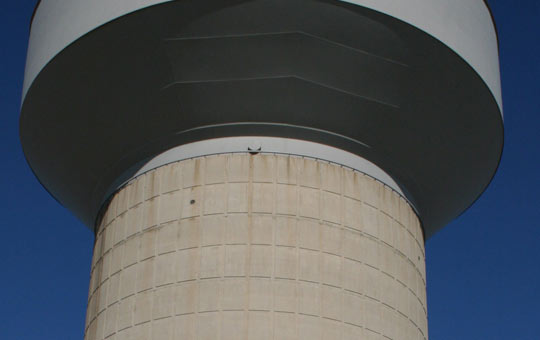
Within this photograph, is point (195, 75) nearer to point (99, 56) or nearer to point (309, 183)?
point (99, 56)

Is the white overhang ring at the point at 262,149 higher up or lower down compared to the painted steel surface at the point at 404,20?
lower down

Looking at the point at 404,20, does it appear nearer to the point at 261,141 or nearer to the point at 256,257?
the point at 261,141

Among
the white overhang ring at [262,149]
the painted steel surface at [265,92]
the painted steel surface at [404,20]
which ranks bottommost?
the white overhang ring at [262,149]

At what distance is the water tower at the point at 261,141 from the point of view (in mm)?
12711

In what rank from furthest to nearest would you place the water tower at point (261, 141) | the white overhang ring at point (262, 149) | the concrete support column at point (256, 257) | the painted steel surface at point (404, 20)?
the white overhang ring at point (262, 149)
the concrete support column at point (256, 257)
the water tower at point (261, 141)
the painted steel surface at point (404, 20)

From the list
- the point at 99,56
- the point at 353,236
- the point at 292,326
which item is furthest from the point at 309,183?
the point at 99,56

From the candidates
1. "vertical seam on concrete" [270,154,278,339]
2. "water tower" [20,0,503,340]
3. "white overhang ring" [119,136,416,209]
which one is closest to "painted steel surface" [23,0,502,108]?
"water tower" [20,0,503,340]

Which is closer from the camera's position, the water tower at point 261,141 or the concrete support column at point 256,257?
the water tower at point 261,141

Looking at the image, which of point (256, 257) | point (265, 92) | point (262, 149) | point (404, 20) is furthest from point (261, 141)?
point (404, 20)

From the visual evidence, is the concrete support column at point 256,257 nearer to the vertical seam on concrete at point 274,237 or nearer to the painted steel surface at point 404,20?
the vertical seam on concrete at point 274,237

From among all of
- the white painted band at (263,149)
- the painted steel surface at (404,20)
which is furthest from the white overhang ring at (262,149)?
the painted steel surface at (404,20)

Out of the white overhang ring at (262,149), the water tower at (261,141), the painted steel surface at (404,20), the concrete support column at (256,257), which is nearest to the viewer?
Result: the painted steel surface at (404,20)

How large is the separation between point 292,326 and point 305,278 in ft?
2.54

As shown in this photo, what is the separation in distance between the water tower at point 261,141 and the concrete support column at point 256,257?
0.02 metres
